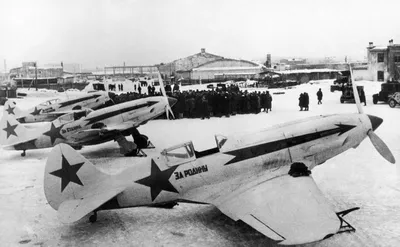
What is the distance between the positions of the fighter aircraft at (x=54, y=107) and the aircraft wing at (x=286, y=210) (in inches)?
580

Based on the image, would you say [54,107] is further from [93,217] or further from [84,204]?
[84,204]

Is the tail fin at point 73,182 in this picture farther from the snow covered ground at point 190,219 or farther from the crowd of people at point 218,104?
the crowd of people at point 218,104

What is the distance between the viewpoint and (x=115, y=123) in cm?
1354

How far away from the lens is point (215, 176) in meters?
6.82

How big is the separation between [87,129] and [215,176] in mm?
7501

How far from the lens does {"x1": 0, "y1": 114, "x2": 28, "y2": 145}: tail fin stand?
41.0 feet

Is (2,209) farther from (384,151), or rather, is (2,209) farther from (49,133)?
(384,151)

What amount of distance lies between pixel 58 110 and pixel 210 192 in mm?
15853

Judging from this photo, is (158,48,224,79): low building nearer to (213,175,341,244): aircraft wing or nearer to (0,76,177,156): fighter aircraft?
(0,76,177,156): fighter aircraft

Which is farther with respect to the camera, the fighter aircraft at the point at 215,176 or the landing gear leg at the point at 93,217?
the landing gear leg at the point at 93,217

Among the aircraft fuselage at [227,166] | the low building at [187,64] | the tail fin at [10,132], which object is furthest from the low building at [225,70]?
the aircraft fuselage at [227,166]

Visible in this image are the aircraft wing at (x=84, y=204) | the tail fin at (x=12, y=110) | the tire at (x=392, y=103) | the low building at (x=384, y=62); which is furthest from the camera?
the low building at (x=384, y=62)

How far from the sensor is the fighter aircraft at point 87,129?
12.4 m

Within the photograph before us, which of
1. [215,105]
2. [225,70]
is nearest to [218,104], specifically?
[215,105]
